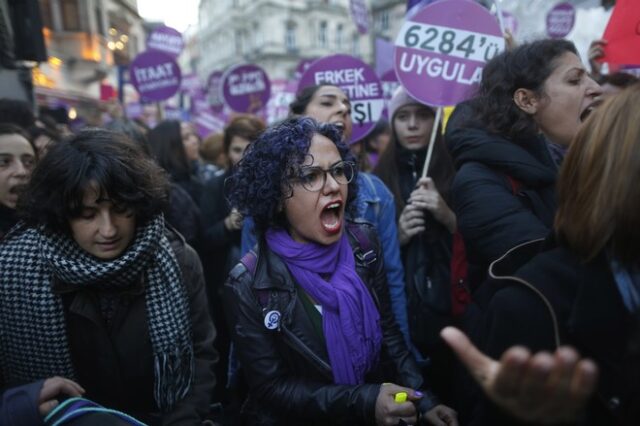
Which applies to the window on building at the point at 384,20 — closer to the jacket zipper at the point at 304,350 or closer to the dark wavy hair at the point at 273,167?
the dark wavy hair at the point at 273,167

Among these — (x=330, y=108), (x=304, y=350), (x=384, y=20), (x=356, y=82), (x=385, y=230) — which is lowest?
(x=304, y=350)

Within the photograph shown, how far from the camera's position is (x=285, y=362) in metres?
1.86

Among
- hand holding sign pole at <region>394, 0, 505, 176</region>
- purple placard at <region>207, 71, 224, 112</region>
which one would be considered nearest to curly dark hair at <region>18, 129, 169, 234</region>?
hand holding sign pole at <region>394, 0, 505, 176</region>

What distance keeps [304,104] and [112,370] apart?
A: 6.33 ft

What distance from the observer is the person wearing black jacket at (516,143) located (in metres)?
1.81

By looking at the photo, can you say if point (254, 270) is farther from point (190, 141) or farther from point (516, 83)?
point (190, 141)

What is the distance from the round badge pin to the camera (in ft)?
5.81

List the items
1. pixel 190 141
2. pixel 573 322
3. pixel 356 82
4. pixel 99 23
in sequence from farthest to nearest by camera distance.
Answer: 1. pixel 99 23
2. pixel 190 141
3. pixel 356 82
4. pixel 573 322

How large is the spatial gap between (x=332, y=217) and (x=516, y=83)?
3.36 feet

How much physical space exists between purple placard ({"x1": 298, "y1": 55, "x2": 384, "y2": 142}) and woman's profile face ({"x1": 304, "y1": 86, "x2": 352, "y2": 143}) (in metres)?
0.81

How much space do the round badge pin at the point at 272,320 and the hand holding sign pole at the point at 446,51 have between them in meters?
1.41

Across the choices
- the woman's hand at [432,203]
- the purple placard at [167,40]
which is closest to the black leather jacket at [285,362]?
the woman's hand at [432,203]

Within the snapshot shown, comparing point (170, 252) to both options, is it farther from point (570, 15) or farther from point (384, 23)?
point (384, 23)

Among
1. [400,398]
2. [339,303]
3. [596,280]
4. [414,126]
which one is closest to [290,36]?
[414,126]
